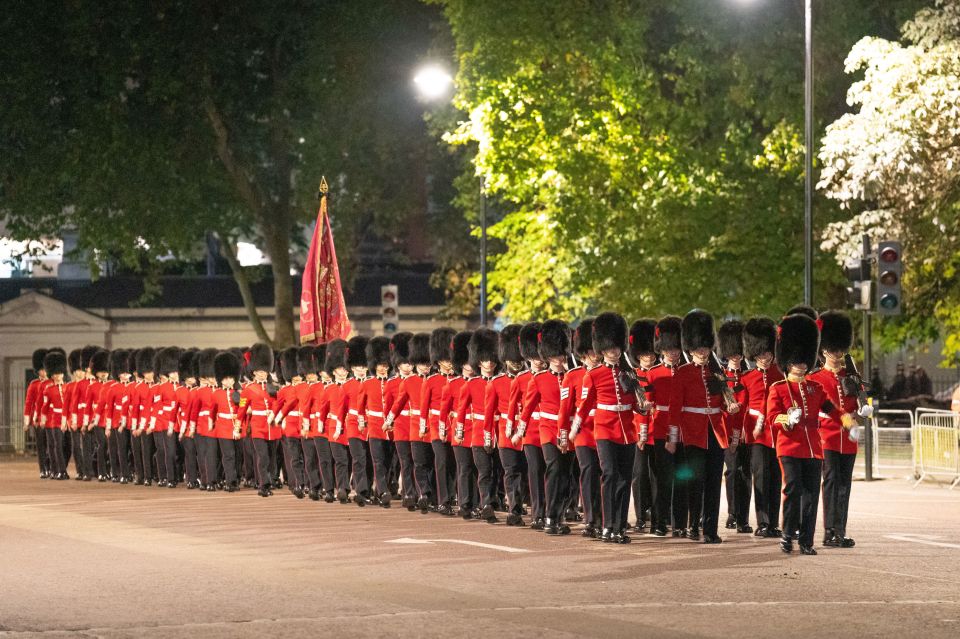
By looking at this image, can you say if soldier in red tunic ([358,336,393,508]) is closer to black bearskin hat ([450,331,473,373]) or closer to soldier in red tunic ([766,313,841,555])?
black bearskin hat ([450,331,473,373])

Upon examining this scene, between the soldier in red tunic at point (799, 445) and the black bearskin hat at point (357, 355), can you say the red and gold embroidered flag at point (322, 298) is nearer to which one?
the black bearskin hat at point (357, 355)

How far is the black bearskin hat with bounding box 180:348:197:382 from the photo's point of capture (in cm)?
2567

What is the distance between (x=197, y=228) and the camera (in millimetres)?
38062

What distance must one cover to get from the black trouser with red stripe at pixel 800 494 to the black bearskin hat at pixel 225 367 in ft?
35.9

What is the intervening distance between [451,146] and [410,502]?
18614 millimetres

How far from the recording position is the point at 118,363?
27578mm

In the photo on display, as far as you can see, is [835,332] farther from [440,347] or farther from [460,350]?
[440,347]

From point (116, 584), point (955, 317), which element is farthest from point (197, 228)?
point (116, 584)

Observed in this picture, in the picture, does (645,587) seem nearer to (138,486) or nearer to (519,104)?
(138,486)

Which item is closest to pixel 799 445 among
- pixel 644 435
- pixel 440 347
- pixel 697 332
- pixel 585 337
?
pixel 644 435

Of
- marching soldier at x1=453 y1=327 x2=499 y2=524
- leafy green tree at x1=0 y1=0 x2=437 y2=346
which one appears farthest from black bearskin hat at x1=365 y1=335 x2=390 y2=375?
leafy green tree at x1=0 y1=0 x2=437 y2=346

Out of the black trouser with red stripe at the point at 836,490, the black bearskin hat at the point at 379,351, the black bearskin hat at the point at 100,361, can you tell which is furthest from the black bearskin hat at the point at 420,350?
the black bearskin hat at the point at 100,361

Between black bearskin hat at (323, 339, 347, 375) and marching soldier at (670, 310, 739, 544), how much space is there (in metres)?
6.41

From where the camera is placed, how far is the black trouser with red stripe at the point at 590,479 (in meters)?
16.1
